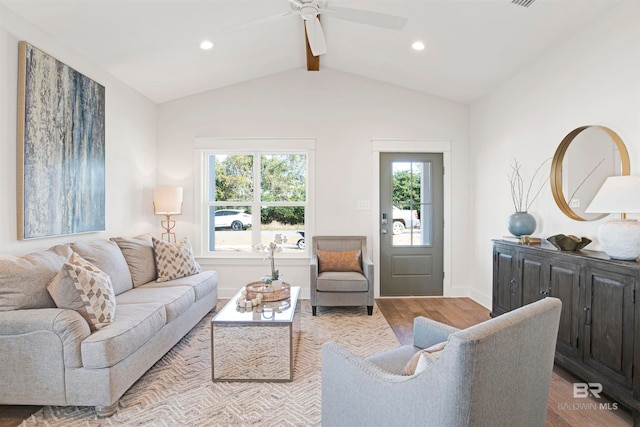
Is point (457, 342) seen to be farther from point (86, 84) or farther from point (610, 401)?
point (86, 84)

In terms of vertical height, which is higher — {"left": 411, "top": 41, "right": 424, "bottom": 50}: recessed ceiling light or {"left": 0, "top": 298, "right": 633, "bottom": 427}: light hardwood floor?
{"left": 411, "top": 41, "right": 424, "bottom": 50}: recessed ceiling light

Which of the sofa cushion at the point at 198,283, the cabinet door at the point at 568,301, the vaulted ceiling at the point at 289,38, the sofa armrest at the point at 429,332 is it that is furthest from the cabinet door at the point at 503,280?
the sofa cushion at the point at 198,283

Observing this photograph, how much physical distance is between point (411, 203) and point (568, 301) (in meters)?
2.54

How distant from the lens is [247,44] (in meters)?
3.85

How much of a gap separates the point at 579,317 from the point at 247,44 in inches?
149

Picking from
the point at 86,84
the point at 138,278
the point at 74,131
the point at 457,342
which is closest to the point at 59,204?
the point at 74,131

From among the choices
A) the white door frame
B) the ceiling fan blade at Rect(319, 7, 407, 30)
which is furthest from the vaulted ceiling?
the white door frame

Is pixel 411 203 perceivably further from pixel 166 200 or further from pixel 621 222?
pixel 166 200

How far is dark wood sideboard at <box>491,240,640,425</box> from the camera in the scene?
202 centimetres

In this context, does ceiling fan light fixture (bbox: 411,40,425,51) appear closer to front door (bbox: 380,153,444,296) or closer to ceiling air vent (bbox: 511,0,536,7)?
ceiling air vent (bbox: 511,0,536,7)

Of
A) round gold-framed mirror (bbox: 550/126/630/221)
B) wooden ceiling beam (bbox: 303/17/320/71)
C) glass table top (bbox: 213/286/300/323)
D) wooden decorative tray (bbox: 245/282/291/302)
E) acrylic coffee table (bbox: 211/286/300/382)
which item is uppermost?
wooden ceiling beam (bbox: 303/17/320/71)

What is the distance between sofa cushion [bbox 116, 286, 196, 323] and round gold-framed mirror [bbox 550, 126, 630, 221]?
331 cm

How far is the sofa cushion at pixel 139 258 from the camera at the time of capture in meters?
3.48

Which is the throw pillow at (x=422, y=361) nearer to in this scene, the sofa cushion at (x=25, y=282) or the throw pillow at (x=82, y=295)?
the throw pillow at (x=82, y=295)
